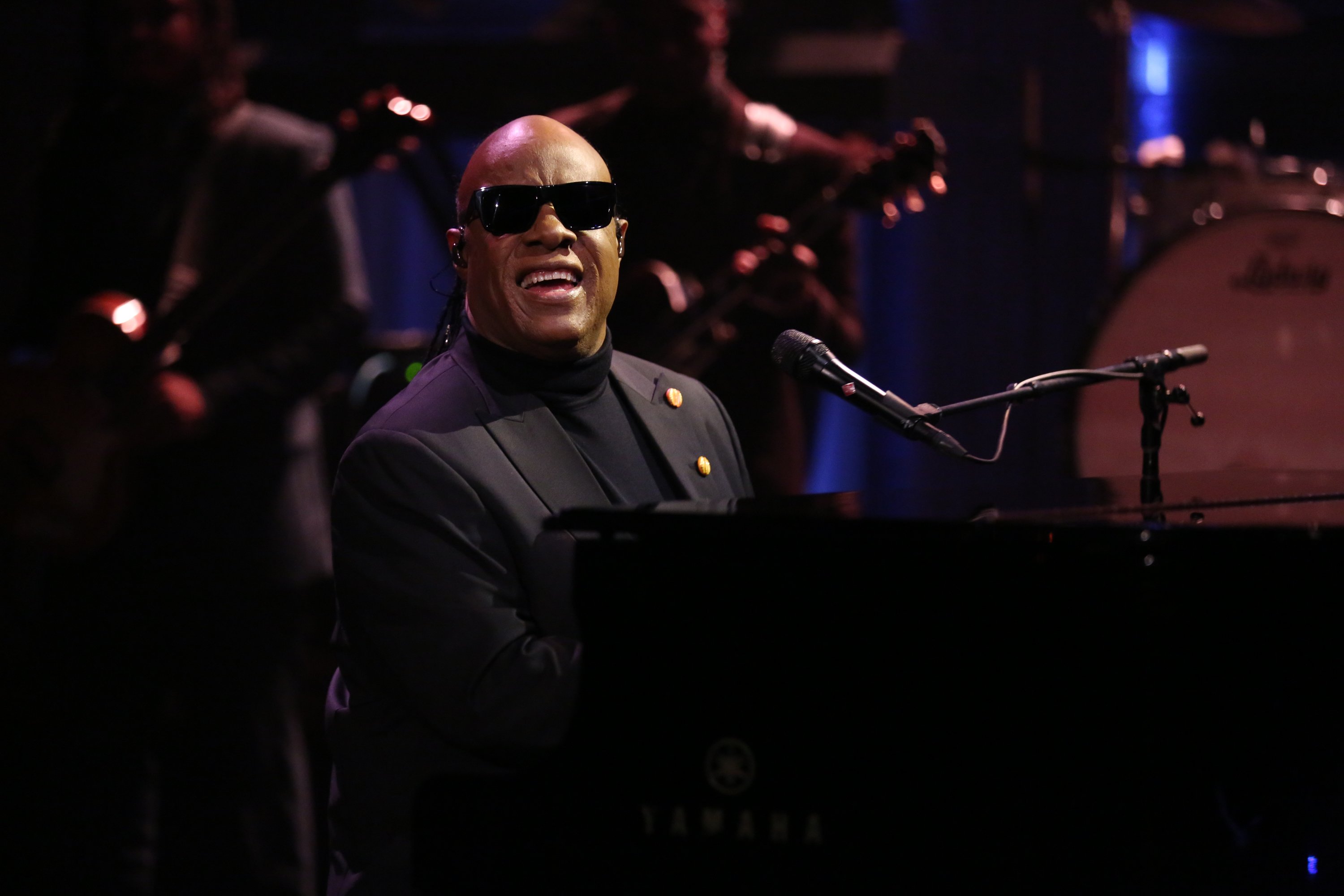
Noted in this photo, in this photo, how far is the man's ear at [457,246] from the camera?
2371 millimetres

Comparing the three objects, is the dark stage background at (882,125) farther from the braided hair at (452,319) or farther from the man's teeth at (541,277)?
the man's teeth at (541,277)

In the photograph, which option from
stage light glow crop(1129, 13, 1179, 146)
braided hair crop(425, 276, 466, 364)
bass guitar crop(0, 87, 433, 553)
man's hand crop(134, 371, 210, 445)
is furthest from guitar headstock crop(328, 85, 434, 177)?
stage light glow crop(1129, 13, 1179, 146)

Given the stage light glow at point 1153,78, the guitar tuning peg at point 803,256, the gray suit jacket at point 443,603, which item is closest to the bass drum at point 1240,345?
the stage light glow at point 1153,78

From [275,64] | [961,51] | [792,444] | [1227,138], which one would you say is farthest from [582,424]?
[1227,138]

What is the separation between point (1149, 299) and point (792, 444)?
1.36 metres

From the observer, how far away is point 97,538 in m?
4.04

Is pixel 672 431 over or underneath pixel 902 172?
underneath

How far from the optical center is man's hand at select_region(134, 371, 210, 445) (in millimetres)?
3971

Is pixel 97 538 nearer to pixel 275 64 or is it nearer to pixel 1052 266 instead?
pixel 275 64

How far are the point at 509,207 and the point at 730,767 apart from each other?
37.7 inches

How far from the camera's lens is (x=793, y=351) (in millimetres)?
2047

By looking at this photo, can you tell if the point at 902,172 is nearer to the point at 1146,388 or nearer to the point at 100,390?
the point at 1146,388

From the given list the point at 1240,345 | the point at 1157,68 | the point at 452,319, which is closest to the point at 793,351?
the point at 452,319

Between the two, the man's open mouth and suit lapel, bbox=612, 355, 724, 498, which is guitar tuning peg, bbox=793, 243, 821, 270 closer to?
suit lapel, bbox=612, 355, 724, 498
